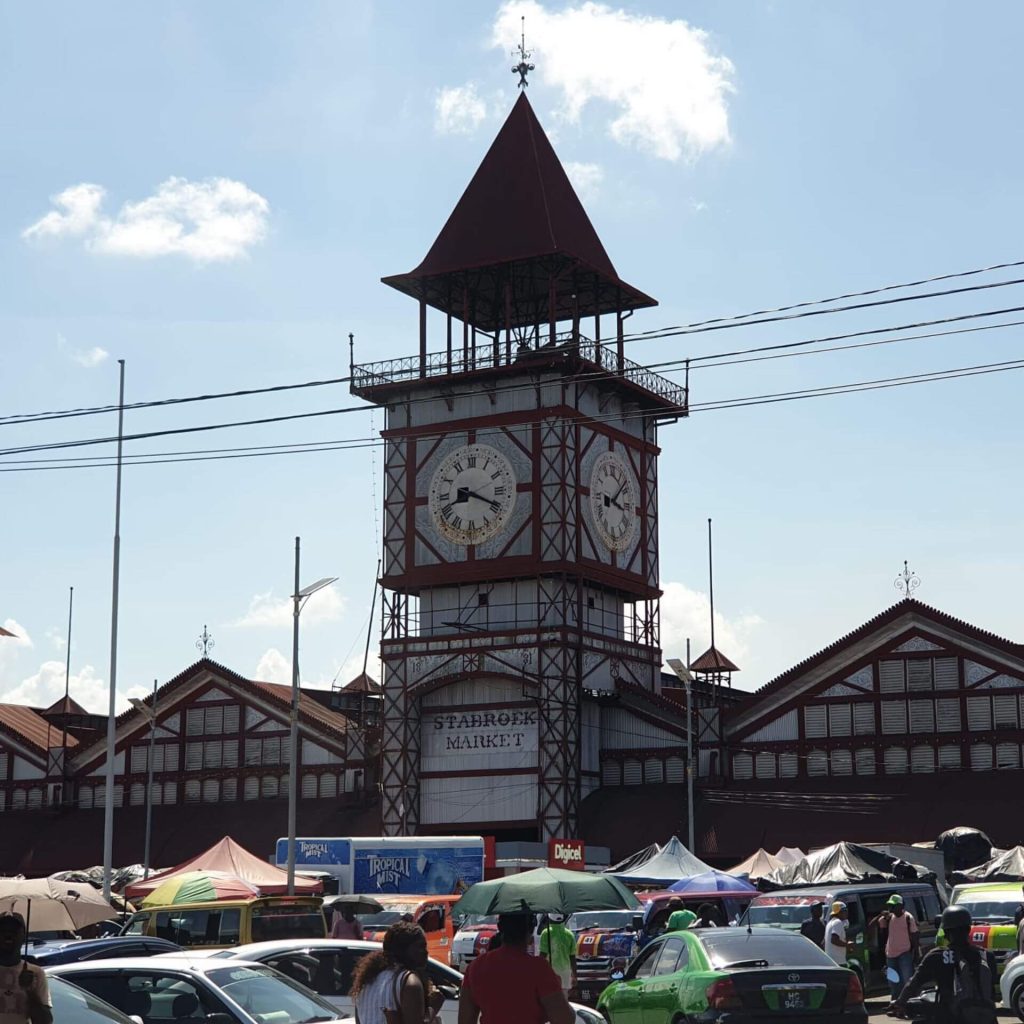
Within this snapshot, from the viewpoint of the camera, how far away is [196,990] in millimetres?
16031

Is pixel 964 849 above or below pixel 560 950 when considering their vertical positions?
above

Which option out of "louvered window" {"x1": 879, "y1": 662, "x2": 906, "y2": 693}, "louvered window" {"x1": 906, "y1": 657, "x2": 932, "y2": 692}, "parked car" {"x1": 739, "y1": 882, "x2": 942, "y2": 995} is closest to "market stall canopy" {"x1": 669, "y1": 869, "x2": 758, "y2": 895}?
"parked car" {"x1": 739, "y1": 882, "x2": 942, "y2": 995}

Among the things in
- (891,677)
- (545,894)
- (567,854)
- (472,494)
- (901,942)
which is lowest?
(901,942)

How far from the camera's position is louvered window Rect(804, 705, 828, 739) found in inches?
2329

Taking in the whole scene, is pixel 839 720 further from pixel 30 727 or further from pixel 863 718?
pixel 30 727

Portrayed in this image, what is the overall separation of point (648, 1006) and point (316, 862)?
30.6 metres

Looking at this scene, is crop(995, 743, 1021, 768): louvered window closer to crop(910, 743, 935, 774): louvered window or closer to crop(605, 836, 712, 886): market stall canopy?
crop(910, 743, 935, 774): louvered window

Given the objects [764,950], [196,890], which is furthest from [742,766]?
[764,950]

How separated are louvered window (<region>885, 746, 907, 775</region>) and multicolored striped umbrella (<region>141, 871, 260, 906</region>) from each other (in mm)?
26517

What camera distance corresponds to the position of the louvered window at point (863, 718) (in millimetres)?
58281

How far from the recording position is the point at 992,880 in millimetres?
44656

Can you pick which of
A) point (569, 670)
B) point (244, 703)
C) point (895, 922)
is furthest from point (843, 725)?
point (895, 922)

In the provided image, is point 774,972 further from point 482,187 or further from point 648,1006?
point 482,187

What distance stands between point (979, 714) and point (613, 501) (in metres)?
14.7
